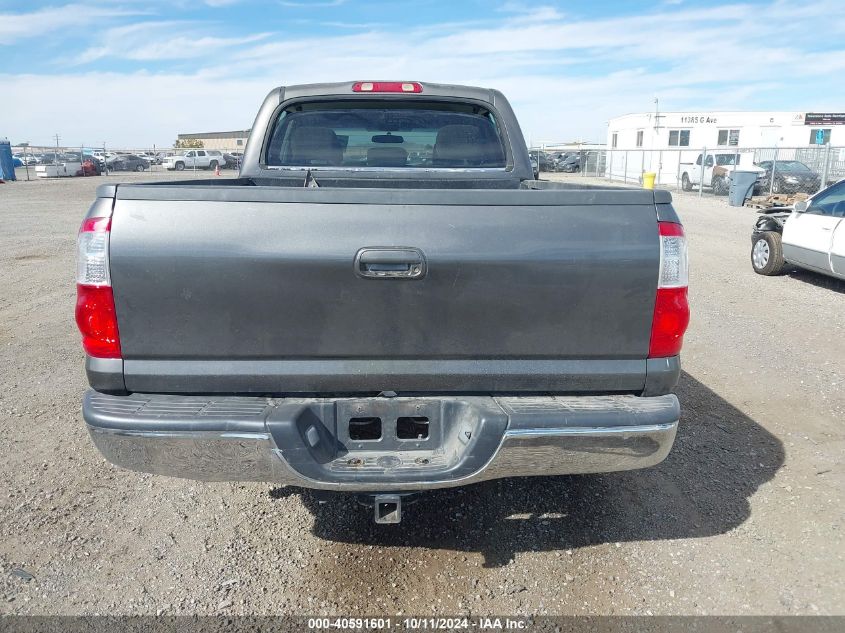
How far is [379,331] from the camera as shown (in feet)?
8.04

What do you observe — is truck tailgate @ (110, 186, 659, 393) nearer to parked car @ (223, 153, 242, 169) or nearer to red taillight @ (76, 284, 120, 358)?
red taillight @ (76, 284, 120, 358)

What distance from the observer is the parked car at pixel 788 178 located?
2078cm

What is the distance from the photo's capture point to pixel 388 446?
8.21 ft

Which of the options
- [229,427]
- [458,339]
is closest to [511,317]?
[458,339]

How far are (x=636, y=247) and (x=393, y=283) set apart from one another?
0.91 m

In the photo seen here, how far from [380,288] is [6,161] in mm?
37061

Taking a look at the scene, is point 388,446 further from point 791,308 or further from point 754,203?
point 754,203

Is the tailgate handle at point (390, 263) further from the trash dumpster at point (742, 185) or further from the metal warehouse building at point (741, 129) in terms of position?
the metal warehouse building at point (741, 129)

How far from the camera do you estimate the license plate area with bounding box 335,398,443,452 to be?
247cm

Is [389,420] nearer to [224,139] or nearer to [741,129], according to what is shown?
[741,129]

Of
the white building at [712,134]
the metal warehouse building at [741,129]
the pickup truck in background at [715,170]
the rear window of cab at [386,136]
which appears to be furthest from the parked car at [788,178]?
the rear window of cab at [386,136]

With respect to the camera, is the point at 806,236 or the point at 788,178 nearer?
the point at 806,236

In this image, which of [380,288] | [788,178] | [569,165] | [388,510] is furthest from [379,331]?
[569,165]

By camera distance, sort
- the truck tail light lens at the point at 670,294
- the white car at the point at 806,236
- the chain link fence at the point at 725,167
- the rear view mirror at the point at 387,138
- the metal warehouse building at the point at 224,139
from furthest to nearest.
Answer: the metal warehouse building at the point at 224,139 < the chain link fence at the point at 725,167 < the white car at the point at 806,236 < the rear view mirror at the point at 387,138 < the truck tail light lens at the point at 670,294
